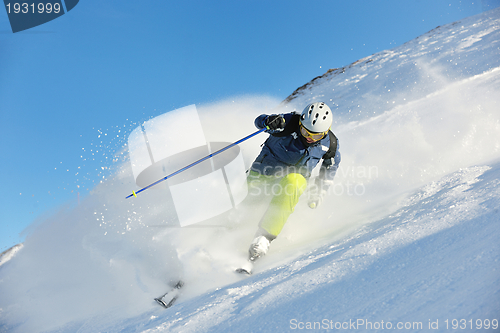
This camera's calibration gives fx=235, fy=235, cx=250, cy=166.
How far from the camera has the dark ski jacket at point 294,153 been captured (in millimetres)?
3293

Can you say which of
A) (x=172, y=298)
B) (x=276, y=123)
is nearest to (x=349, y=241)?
(x=276, y=123)

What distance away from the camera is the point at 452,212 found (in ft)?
6.26

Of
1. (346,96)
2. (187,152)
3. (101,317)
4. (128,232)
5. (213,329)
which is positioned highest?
(346,96)

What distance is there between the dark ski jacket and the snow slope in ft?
2.84

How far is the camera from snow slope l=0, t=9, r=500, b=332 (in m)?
1.27

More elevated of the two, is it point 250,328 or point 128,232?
point 128,232

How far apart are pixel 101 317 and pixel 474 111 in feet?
23.8

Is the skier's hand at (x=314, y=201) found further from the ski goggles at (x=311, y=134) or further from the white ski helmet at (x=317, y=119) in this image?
the white ski helmet at (x=317, y=119)

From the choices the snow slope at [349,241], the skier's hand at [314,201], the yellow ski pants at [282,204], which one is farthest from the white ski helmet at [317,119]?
the snow slope at [349,241]

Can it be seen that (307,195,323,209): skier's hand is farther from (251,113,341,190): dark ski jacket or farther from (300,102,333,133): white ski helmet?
(300,102,333,133): white ski helmet

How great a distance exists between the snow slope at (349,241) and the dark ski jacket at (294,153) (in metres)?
0.87

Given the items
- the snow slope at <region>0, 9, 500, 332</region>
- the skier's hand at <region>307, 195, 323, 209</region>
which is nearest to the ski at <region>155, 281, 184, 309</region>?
the snow slope at <region>0, 9, 500, 332</region>

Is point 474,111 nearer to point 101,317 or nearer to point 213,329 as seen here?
point 213,329

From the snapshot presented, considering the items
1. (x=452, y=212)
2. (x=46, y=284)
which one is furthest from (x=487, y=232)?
(x=46, y=284)
